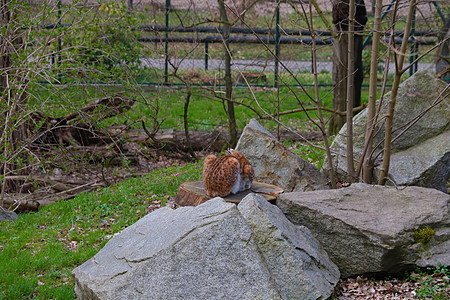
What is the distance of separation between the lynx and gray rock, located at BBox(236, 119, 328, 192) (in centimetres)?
105

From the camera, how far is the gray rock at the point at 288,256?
4.27 m

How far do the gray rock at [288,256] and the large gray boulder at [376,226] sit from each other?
1.12 feet

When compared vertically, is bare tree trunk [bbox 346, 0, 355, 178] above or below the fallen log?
above

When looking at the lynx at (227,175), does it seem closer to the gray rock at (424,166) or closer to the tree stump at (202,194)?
the tree stump at (202,194)

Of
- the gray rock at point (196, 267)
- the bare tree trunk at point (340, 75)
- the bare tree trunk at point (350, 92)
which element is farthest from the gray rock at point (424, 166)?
the gray rock at point (196, 267)

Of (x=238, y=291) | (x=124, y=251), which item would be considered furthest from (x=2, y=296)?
(x=238, y=291)

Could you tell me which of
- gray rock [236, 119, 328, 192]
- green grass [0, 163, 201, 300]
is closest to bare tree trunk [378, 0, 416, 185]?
gray rock [236, 119, 328, 192]

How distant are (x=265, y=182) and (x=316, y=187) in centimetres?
75

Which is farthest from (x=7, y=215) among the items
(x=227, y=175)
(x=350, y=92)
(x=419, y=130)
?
(x=419, y=130)

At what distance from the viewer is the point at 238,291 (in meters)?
3.93

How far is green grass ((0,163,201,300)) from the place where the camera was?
5.42m

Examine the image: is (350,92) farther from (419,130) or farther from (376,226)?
(376,226)

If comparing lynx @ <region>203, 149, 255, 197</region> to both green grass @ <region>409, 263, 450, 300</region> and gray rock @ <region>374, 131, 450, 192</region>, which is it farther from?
green grass @ <region>409, 263, 450, 300</region>

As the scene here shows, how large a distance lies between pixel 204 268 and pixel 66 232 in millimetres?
3709
